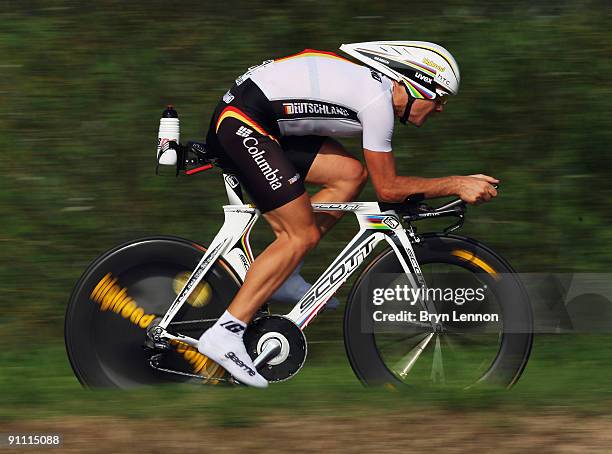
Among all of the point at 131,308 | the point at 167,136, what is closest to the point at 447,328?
the point at 131,308

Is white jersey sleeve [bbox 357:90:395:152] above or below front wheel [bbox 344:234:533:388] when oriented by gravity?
above

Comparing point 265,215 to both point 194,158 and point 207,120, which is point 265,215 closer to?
point 194,158

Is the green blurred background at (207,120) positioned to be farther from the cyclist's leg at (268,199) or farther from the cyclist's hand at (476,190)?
the cyclist's hand at (476,190)

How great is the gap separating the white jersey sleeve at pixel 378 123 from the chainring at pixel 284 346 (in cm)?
101

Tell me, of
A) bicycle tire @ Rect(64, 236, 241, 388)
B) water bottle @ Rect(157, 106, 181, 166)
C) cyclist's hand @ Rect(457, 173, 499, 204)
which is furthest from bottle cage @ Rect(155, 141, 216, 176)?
cyclist's hand @ Rect(457, 173, 499, 204)

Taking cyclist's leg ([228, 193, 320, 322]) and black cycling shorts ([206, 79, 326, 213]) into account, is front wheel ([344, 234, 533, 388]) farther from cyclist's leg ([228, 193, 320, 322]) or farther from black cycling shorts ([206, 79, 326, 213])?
black cycling shorts ([206, 79, 326, 213])

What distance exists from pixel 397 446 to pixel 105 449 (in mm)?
1252

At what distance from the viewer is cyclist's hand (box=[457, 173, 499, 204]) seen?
5559 mm

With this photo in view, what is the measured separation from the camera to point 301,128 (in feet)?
18.7

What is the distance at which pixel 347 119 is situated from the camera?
5.64 meters

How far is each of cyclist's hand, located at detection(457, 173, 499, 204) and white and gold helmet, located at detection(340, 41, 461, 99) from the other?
49 centimetres

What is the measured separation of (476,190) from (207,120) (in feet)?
9.81

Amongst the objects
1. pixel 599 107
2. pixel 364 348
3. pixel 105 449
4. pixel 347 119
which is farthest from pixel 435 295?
pixel 599 107

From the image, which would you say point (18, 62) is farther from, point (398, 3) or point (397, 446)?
point (397, 446)
